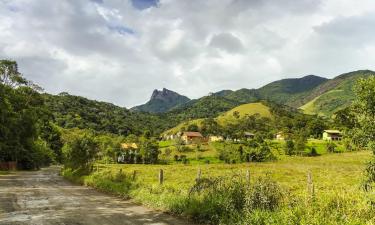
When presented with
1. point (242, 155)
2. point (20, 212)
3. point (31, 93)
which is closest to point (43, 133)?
point (31, 93)

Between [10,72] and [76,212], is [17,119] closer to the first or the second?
[10,72]

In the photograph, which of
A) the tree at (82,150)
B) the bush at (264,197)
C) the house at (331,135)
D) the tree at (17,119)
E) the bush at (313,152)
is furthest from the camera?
the house at (331,135)

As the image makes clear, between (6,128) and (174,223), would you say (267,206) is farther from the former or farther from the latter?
(6,128)

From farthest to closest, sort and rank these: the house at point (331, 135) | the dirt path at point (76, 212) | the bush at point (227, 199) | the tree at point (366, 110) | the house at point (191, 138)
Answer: the house at point (191, 138) → the house at point (331, 135) → the tree at point (366, 110) → the dirt path at point (76, 212) → the bush at point (227, 199)

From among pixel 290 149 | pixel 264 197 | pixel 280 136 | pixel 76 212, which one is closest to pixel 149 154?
pixel 290 149

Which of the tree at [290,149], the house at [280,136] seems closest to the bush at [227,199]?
the tree at [290,149]

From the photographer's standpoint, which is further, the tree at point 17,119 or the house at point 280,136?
the house at point 280,136

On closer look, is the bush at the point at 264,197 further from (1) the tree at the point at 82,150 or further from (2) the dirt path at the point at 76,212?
(1) the tree at the point at 82,150

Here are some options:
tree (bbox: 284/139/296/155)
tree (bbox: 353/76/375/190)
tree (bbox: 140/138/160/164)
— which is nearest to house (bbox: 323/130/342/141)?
tree (bbox: 284/139/296/155)

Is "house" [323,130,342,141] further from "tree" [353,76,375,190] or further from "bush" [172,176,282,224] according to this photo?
"bush" [172,176,282,224]

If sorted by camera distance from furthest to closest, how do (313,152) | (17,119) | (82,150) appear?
(313,152) → (17,119) → (82,150)

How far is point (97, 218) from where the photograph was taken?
15609 millimetres

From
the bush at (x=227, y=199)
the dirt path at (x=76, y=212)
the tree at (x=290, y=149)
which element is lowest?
the dirt path at (x=76, y=212)

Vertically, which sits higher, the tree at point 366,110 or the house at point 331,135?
the house at point 331,135
